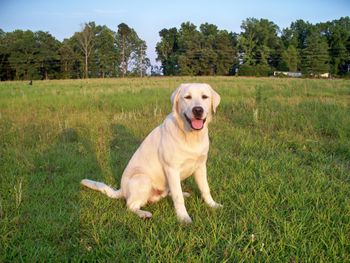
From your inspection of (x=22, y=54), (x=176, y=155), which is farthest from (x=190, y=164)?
(x=22, y=54)

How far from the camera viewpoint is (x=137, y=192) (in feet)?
10.8

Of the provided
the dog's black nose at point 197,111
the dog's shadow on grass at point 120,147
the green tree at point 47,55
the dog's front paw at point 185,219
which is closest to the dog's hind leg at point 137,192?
the dog's front paw at point 185,219

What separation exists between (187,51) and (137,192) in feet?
220

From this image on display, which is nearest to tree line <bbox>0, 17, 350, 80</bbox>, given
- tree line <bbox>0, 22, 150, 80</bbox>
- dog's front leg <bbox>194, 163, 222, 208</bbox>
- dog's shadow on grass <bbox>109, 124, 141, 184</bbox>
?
tree line <bbox>0, 22, 150, 80</bbox>

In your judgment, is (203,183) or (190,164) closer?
(190,164)

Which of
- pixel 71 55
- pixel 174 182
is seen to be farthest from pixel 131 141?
pixel 71 55

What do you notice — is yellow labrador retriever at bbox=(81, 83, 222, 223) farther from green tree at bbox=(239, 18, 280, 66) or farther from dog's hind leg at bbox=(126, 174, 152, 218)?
green tree at bbox=(239, 18, 280, 66)

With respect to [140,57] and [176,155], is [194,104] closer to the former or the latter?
[176,155]

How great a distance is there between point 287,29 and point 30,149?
80.3 meters

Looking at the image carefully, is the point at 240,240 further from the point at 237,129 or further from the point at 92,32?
the point at 92,32

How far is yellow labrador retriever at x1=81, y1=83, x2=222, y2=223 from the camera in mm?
3160

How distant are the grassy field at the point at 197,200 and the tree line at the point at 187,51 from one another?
5003 cm

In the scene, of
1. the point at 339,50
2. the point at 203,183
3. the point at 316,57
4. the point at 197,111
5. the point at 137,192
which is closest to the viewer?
the point at 197,111

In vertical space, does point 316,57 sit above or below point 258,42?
below
